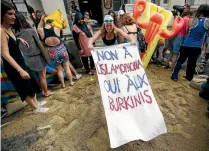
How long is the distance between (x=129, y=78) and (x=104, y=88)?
0.36 metres

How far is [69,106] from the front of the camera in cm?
272

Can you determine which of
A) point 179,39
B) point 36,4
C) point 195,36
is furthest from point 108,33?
point 36,4

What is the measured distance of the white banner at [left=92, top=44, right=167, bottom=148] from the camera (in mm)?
1669

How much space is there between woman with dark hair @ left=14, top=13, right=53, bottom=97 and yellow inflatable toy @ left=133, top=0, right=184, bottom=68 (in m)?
2.44

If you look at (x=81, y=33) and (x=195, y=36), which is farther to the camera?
(x=81, y=33)

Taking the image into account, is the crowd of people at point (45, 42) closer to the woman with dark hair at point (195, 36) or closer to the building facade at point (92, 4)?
the woman with dark hair at point (195, 36)

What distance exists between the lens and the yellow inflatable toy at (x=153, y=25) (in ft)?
11.8

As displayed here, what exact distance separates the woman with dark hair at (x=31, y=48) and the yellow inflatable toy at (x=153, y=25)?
2441mm

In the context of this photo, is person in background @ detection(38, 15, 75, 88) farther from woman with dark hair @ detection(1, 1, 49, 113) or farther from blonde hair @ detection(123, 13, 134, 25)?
blonde hair @ detection(123, 13, 134, 25)

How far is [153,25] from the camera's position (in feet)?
12.8

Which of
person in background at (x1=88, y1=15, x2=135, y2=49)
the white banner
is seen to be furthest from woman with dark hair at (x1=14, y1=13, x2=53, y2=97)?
the white banner

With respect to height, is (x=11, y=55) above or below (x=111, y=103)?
above

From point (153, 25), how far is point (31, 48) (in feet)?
9.93

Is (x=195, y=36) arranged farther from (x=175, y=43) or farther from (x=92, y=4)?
(x=92, y=4)
